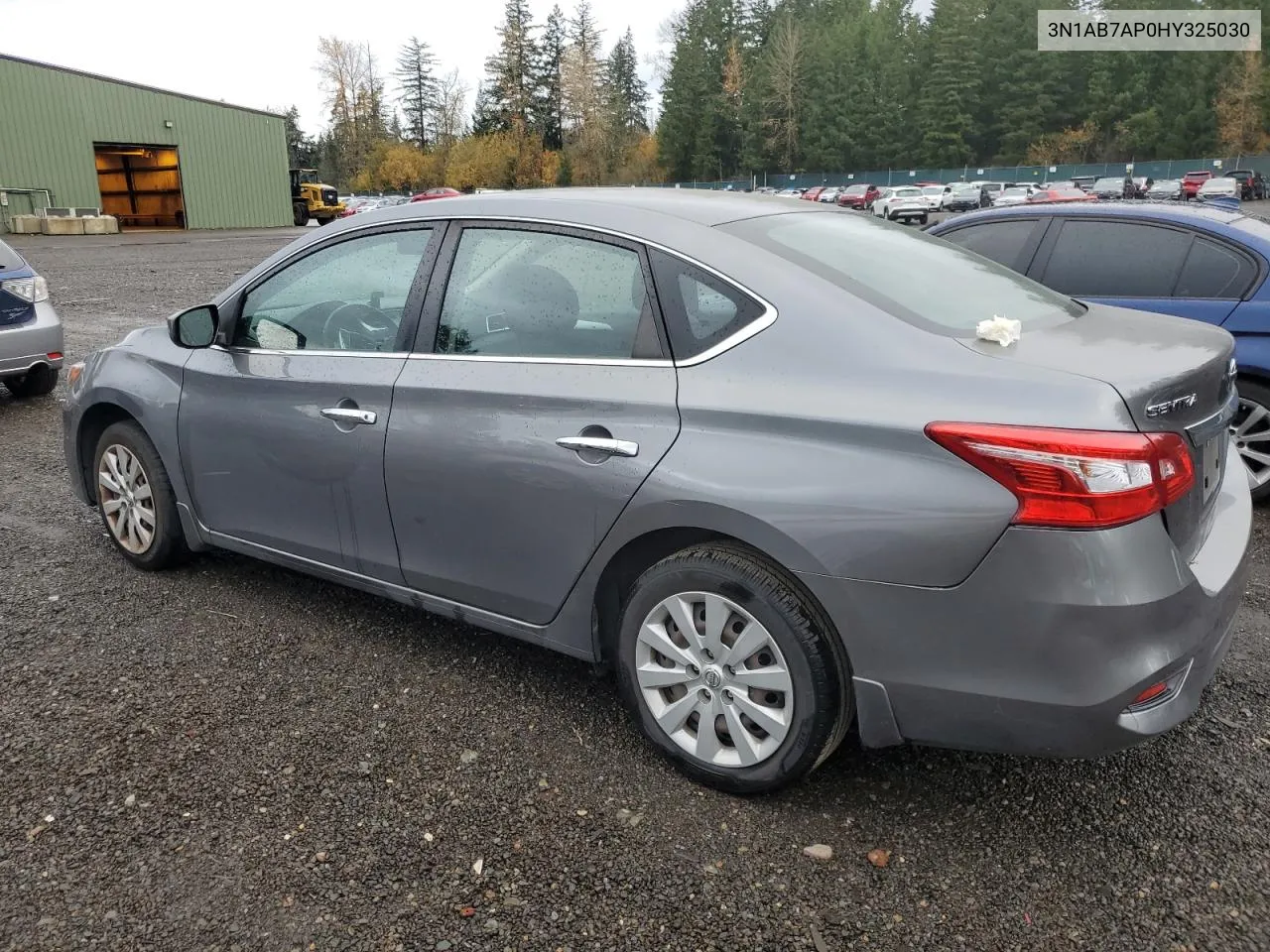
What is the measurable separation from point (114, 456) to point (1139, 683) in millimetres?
4057

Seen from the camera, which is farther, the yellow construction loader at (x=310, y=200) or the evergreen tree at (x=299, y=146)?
the evergreen tree at (x=299, y=146)

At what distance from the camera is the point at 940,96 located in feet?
285

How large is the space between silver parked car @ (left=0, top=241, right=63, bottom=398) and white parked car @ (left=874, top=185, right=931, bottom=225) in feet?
125

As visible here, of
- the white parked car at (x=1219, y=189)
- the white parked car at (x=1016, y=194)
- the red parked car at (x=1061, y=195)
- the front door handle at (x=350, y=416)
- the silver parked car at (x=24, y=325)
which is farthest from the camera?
the white parked car at (x=1219, y=189)

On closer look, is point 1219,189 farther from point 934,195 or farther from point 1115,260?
point 1115,260

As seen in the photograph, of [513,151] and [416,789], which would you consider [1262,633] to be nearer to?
[416,789]

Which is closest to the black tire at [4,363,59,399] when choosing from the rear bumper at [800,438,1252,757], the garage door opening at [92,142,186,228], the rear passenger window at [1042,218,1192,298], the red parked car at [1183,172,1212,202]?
the rear passenger window at [1042,218,1192,298]

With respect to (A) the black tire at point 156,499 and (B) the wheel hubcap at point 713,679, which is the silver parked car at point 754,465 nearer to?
(B) the wheel hubcap at point 713,679

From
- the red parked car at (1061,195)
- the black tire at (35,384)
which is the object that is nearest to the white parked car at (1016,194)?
the red parked car at (1061,195)

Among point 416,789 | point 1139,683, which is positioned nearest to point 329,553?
point 416,789

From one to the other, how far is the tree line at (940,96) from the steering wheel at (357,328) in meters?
87.7

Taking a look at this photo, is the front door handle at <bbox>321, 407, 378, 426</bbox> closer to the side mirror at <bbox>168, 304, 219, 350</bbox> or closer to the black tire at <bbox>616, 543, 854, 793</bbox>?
the side mirror at <bbox>168, 304, 219, 350</bbox>

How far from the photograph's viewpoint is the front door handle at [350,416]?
10.9ft

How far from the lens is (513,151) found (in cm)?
8638
